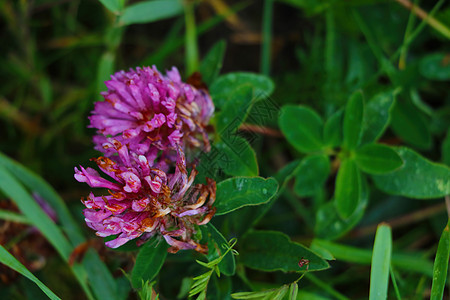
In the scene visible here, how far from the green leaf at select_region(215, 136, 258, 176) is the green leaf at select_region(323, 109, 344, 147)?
1.71ft

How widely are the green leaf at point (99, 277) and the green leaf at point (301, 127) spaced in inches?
41.2

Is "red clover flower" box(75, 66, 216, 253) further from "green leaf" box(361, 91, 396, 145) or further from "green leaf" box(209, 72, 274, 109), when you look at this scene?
"green leaf" box(361, 91, 396, 145)

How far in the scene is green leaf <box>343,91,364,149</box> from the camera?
6.62 ft

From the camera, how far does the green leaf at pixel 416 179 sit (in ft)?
6.51

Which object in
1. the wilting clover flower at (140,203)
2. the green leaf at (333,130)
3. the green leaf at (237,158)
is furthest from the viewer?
the green leaf at (333,130)

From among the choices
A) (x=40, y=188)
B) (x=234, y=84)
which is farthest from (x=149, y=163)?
(x=40, y=188)

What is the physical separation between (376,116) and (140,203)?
126 cm

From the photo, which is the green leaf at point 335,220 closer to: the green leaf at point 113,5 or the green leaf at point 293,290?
the green leaf at point 293,290

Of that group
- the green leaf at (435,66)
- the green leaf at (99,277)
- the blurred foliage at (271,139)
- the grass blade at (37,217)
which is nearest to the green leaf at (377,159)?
the blurred foliage at (271,139)

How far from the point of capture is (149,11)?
97.0 inches

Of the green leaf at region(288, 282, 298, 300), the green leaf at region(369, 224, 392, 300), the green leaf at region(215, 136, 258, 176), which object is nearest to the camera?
the green leaf at region(288, 282, 298, 300)

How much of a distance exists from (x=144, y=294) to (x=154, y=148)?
0.50 meters

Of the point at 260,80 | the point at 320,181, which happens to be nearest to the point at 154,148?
the point at 260,80

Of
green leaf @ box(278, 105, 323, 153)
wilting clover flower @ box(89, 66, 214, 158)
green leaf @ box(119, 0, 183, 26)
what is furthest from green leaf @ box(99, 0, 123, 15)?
green leaf @ box(278, 105, 323, 153)
